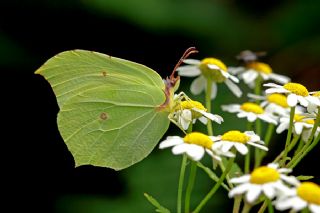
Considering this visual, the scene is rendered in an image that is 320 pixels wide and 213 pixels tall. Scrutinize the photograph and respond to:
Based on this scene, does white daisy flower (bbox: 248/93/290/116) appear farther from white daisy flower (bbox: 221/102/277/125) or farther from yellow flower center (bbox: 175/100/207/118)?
yellow flower center (bbox: 175/100/207/118)

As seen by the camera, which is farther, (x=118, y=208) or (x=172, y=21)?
(x=172, y=21)

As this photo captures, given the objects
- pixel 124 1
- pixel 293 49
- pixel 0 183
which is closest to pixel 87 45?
pixel 124 1

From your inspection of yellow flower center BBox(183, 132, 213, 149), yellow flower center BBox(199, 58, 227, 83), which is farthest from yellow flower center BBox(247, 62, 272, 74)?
yellow flower center BBox(183, 132, 213, 149)

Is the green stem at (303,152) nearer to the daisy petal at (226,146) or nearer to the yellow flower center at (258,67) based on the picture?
the daisy petal at (226,146)

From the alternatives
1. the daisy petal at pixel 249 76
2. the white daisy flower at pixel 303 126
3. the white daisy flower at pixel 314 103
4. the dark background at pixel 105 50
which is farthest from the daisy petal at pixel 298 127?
the dark background at pixel 105 50

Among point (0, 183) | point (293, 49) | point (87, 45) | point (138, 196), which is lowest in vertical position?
point (0, 183)

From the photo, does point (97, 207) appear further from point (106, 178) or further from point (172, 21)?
point (172, 21)
